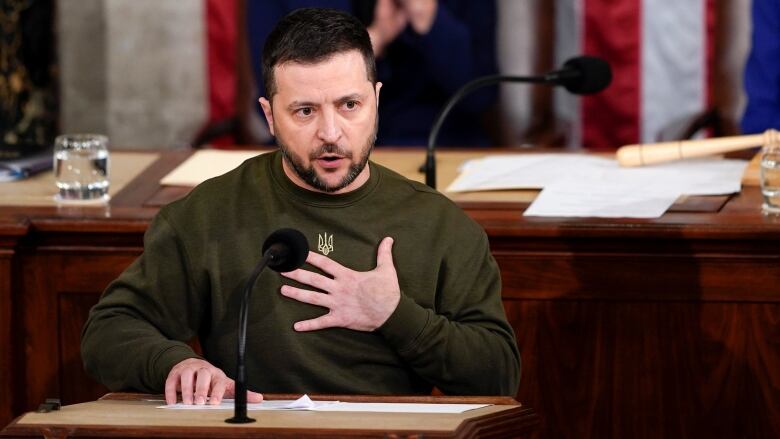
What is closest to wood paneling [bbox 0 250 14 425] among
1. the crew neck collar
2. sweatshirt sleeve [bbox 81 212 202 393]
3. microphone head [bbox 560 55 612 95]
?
sweatshirt sleeve [bbox 81 212 202 393]

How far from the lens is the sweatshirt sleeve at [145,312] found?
86.0 inches

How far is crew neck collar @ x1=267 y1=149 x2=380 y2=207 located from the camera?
7.32 ft

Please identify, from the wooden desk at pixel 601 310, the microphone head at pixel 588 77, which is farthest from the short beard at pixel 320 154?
the microphone head at pixel 588 77

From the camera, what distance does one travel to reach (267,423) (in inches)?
70.8

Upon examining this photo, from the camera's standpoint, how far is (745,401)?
2703 millimetres

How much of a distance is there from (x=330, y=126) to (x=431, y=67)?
2442 mm

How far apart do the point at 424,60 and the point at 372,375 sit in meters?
2.46

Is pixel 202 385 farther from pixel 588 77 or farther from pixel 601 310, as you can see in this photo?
pixel 588 77

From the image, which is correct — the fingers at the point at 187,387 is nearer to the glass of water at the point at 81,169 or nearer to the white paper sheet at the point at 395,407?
the white paper sheet at the point at 395,407

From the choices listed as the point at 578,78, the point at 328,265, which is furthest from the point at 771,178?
the point at 328,265

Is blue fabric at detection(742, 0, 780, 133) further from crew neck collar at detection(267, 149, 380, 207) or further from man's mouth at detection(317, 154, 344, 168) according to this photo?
man's mouth at detection(317, 154, 344, 168)

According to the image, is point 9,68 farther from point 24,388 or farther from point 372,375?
point 372,375

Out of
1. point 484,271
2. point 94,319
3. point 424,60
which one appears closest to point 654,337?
point 484,271

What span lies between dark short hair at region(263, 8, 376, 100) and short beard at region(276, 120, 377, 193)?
Result: 89 millimetres
